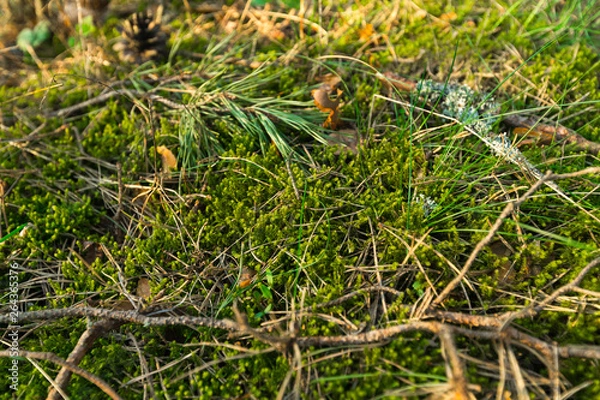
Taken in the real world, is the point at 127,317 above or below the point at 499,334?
below

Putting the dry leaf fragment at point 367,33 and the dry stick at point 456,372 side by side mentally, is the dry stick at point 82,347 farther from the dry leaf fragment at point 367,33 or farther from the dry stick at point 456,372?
the dry leaf fragment at point 367,33

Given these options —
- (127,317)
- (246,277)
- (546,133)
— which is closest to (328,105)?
(246,277)

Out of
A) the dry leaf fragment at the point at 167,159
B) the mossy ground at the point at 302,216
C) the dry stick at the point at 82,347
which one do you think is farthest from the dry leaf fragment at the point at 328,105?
the dry stick at the point at 82,347

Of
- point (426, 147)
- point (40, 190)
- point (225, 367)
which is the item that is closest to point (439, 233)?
point (426, 147)

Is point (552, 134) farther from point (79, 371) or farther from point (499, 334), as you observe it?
point (79, 371)

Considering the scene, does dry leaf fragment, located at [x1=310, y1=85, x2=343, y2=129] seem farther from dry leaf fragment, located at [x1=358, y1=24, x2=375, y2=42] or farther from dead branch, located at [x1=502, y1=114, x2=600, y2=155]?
dead branch, located at [x1=502, y1=114, x2=600, y2=155]

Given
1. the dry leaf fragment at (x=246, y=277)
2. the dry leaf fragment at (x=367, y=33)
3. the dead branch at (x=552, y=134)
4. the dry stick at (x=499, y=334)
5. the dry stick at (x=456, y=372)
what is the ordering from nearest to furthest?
A: the dry stick at (x=456, y=372) → the dry stick at (x=499, y=334) → the dry leaf fragment at (x=246, y=277) → the dead branch at (x=552, y=134) → the dry leaf fragment at (x=367, y=33)

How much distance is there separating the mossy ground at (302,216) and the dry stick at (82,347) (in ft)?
0.21

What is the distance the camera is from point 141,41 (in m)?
3.17

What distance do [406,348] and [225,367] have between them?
732 mm

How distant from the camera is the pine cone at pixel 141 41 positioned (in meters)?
3.15

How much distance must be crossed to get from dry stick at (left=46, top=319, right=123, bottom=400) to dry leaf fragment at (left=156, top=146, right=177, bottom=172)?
92 cm

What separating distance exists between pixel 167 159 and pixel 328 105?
3.21 feet

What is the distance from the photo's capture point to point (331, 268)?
2.00 meters
